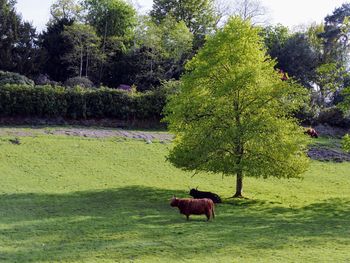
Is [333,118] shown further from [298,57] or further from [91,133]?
[91,133]

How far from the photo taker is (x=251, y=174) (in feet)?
83.5

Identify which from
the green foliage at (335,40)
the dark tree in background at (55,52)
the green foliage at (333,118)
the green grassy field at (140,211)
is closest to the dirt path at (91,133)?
the green grassy field at (140,211)

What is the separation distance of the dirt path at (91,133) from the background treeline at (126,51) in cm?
1164

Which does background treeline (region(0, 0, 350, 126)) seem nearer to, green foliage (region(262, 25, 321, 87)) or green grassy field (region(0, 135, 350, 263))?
green foliage (region(262, 25, 321, 87))

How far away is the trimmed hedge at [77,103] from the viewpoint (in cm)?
4391

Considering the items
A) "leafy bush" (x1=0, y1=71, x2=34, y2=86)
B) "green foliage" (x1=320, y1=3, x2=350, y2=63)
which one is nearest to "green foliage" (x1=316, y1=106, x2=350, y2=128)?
"green foliage" (x1=320, y1=3, x2=350, y2=63)

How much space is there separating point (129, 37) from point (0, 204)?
1842 inches

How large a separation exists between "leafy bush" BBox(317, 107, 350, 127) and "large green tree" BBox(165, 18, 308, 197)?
90.9ft

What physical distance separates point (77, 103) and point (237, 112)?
2319 centimetres

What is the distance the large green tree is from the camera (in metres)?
25.8

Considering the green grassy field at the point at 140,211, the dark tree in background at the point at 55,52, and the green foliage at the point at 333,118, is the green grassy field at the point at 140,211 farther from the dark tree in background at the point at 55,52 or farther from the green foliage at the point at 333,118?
the dark tree in background at the point at 55,52

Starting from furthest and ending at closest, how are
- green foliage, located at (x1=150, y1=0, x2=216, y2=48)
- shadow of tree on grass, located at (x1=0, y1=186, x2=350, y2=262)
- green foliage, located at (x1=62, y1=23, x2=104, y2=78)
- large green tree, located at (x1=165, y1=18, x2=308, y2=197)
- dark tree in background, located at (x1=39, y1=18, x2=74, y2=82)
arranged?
green foliage, located at (x1=150, y1=0, x2=216, y2=48) < dark tree in background, located at (x1=39, y1=18, x2=74, y2=82) < green foliage, located at (x1=62, y1=23, x2=104, y2=78) < large green tree, located at (x1=165, y1=18, x2=308, y2=197) < shadow of tree on grass, located at (x1=0, y1=186, x2=350, y2=262)

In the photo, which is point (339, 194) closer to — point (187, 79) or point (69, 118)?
point (187, 79)

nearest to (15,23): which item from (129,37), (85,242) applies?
(129,37)
